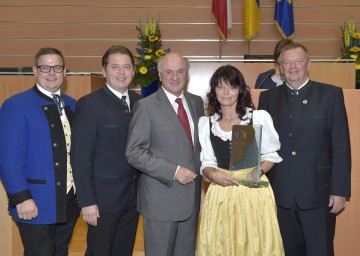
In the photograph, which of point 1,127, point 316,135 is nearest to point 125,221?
point 1,127

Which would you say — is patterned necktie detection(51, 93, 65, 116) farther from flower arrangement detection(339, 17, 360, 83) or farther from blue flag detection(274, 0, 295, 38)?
blue flag detection(274, 0, 295, 38)

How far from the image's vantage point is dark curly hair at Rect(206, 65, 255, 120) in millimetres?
2289

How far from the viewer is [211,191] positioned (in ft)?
7.57

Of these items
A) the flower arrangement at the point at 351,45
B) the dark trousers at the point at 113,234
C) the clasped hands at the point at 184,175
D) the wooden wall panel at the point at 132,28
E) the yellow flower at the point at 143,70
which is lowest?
the dark trousers at the point at 113,234

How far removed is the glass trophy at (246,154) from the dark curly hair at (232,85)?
19cm

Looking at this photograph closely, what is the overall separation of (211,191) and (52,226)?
86 cm

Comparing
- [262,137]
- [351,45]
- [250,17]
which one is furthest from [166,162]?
→ [250,17]

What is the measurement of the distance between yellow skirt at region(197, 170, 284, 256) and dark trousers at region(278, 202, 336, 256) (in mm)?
313

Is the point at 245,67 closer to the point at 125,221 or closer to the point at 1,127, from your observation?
the point at 125,221

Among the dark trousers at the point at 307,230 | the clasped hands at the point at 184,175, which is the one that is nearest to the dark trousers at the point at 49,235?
the clasped hands at the point at 184,175

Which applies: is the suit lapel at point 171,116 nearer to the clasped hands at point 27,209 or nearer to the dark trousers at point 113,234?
the dark trousers at point 113,234

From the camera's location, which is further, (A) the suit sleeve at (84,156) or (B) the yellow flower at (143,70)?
(B) the yellow flower at (143,70)

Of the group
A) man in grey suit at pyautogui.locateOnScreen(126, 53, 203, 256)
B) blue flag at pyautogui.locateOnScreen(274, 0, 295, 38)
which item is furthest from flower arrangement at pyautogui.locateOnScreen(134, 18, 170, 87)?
man in grey suit at pyautogui.locateOnScreen(126, 53, 203, 256)

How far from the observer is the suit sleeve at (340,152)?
7.92 feet
